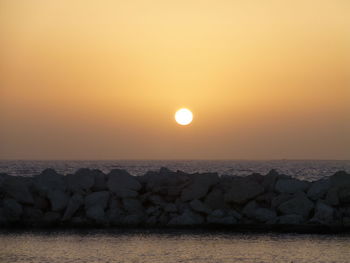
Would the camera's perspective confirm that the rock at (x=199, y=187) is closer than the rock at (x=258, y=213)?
No

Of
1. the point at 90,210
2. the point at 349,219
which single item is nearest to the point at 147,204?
the point at 90,210

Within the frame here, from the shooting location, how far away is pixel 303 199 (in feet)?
87.9

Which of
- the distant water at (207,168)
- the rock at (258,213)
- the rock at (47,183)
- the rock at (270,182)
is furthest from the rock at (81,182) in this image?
the distant water at (207,168)

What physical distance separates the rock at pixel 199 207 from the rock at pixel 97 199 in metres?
3.40

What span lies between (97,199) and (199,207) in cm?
403

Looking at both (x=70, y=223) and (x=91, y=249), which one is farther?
(x=70, y=223)

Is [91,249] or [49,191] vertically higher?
[49,191]

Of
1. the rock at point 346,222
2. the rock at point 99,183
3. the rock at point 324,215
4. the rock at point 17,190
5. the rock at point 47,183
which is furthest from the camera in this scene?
the rock at point 99,183

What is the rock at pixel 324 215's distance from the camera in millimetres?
25781

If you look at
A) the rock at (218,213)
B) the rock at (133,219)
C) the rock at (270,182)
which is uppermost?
the rock at (270,182)

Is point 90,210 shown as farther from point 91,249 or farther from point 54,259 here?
point 54,259

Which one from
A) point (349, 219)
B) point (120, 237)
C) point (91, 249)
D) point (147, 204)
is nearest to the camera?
point (91, 249)

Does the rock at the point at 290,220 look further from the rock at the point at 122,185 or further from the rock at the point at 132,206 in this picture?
the rock at the point at 122,185

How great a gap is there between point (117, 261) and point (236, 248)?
4.19m
